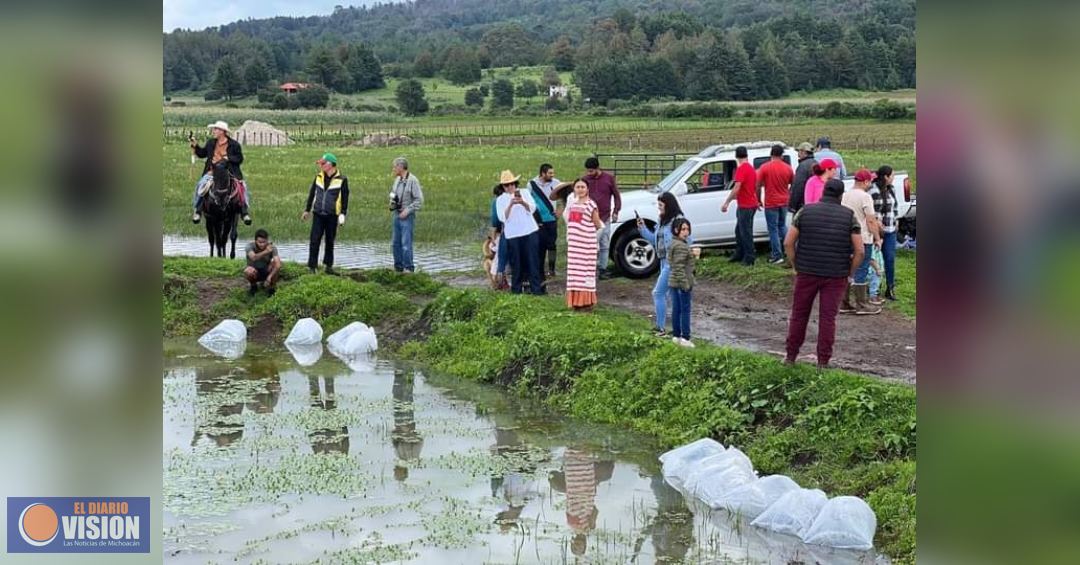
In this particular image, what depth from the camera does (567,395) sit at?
1232cm

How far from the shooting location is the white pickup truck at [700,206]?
1741 cm

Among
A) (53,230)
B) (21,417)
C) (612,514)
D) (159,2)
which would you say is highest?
(159,2)

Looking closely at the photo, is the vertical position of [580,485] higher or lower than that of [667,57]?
lower

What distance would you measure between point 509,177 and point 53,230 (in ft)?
44.7

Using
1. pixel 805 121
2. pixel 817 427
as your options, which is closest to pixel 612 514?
pixel 817 427

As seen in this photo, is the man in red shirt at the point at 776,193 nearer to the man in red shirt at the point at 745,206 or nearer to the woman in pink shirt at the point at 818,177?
the man in red shirt at the point at 745,206

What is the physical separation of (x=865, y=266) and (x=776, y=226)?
2669 mm

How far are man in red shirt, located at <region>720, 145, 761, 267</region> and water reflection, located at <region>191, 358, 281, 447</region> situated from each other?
285 inches

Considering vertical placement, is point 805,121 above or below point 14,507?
above

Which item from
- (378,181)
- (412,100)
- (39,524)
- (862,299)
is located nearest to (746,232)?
(862,299)

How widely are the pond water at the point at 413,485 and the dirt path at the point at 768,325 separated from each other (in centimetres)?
271

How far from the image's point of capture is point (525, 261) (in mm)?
15695

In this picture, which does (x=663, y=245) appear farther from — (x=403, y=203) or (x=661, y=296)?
(x=403, y=203)

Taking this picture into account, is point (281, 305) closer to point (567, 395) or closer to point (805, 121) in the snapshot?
point (567, 395)
